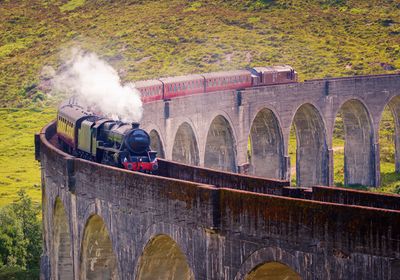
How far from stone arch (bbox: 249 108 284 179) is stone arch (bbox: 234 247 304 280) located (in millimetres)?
37479

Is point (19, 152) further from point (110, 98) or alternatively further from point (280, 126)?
point (110, 98)

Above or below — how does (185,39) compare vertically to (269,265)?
above

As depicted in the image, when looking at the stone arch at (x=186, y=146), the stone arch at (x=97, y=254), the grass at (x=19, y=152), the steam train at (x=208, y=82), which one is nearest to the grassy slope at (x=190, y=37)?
the grass at (x=19, y=152)

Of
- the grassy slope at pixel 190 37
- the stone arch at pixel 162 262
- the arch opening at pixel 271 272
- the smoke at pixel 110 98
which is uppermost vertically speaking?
the grassy slope at pixel 190 37

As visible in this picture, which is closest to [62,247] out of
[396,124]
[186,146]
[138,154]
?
[138,154]

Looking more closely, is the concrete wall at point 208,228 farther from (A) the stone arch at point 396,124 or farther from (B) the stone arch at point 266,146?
(A) the stone arch at point 396,124

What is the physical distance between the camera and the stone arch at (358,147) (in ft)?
203

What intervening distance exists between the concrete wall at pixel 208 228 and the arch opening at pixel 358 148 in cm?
3549

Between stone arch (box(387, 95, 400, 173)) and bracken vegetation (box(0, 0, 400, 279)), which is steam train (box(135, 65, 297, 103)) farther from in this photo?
bracken vegetation (box(0, 0, 400, 279))

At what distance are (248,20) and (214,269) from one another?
83.3 metres

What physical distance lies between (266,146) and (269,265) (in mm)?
38856

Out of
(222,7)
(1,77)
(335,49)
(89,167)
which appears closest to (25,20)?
(1,77)

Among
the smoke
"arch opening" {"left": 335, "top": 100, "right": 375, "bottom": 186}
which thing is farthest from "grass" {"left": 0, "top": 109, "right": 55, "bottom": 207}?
"arch opening" {"left": 335, "top": 100, "right": 375, "bottom": 186}

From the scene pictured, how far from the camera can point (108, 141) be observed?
2947cm
